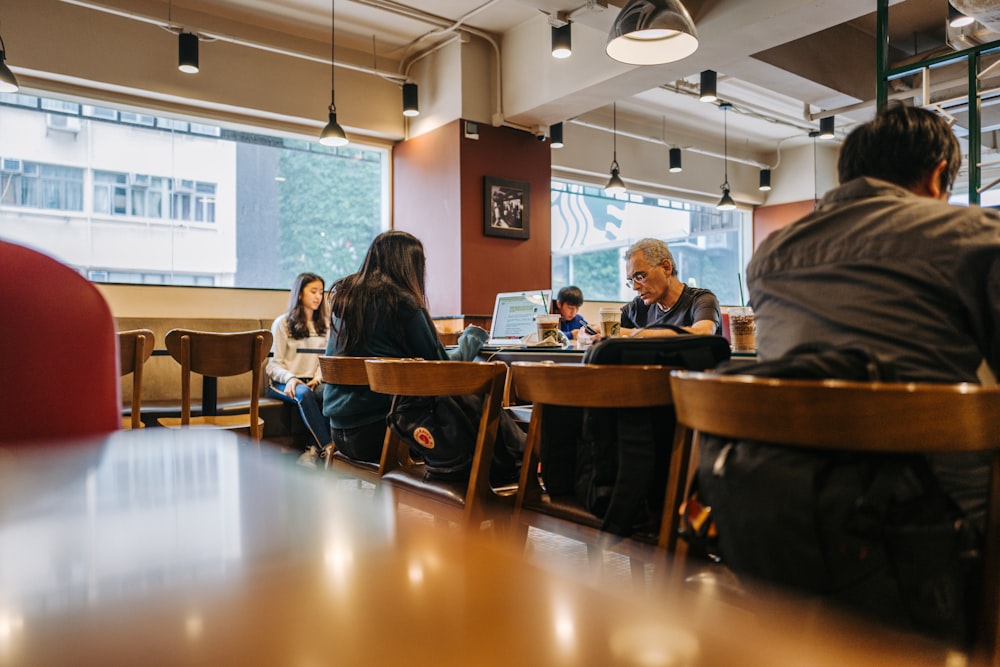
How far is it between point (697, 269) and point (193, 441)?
1064 cm

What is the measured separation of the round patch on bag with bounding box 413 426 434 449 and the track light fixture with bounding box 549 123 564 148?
212 inches

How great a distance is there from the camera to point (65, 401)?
3.62 feet

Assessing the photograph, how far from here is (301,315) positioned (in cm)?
521

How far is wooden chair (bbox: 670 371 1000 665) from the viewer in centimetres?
95

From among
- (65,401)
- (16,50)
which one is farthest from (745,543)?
(16,50)

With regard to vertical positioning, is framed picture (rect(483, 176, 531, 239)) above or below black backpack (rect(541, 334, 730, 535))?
above

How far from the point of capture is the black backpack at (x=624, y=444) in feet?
5.29

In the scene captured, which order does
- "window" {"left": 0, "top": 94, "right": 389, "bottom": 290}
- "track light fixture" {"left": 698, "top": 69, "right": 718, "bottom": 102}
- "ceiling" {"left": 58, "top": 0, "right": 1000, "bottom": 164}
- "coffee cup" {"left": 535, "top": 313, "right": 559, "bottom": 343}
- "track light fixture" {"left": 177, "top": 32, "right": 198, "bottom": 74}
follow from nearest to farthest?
"coffee cup" {"left": 535, "top": 313, "right": 559, "bottom": 343} → "ceiling" {"left": 58, "top": 0, "right": 1000, "bottom": 164} → "track light fixture" {"left": 177, "top": 32, "right": 198, "bottom": 74} → "window" {"left": 0, "top": 94, "right": 389, "bottom": 290} → "track light fixture" {"left": 698, "top": 69, "right": 718, "bottom": 102}

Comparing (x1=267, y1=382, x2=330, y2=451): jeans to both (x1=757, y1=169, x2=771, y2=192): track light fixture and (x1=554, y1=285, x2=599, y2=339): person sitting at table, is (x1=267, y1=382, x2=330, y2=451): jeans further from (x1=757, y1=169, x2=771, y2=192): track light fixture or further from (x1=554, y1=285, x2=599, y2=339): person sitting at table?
(x1=757, y1=169, x2=771, y2=192): track light fixture

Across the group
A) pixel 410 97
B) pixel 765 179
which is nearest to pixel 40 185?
pixel 410 97

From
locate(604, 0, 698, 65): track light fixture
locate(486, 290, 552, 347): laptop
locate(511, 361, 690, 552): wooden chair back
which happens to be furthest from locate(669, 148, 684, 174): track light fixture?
locate(511, 361, 690, 552): wooden chair back

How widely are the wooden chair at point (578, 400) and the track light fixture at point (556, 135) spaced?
5.53m

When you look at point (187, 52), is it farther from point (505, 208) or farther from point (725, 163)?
point (725, 163)

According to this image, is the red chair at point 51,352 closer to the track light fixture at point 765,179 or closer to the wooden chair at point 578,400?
the wooden chair at point 578,400
